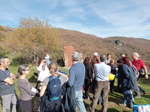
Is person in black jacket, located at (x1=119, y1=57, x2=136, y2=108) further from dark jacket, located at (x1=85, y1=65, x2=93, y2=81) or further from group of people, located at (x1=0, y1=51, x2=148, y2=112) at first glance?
dark jacket, located at (x1=85, y1=65, x2=93, y2=81)

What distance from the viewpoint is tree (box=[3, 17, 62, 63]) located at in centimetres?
1191

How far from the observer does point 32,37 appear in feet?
→ 39.5

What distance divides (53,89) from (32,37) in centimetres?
1089

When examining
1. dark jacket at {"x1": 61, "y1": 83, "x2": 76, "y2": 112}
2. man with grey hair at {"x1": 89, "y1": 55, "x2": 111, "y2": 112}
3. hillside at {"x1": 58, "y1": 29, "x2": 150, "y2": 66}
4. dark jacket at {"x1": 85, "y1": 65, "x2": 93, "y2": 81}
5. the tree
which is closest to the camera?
dark jacket at {"x1": 61, "y1": 83, "x2": 76, "y2": 112}

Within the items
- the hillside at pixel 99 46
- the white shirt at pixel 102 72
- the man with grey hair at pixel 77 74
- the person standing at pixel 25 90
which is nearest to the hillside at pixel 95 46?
the hillside at pixel 99 46

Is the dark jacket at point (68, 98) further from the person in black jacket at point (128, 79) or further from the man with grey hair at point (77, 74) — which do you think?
the person in black jacket at point (128, 79)

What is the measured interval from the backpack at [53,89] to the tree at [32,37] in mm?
10588

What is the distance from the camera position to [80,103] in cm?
308

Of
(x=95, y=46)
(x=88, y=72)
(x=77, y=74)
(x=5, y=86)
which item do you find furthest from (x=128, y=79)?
(x=95, y=46)

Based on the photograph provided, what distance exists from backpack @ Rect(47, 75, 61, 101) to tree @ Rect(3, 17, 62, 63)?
34.7 ft

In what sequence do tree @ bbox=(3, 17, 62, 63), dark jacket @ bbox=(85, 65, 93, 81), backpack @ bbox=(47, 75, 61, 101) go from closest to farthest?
backpack @ bbox=(47, 75, 61, 101)
dark jacket @ bbox=(85, 65, 93, 81)
tree @ bbox=(3, 17, 62, 63)

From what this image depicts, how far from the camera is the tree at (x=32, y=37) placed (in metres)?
11.9

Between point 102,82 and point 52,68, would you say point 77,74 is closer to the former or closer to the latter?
point 52,68

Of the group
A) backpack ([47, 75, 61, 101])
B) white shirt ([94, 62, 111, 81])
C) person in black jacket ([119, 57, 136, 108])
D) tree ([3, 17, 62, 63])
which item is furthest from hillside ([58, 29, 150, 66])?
backpack ([47, 75, 61, 101])
